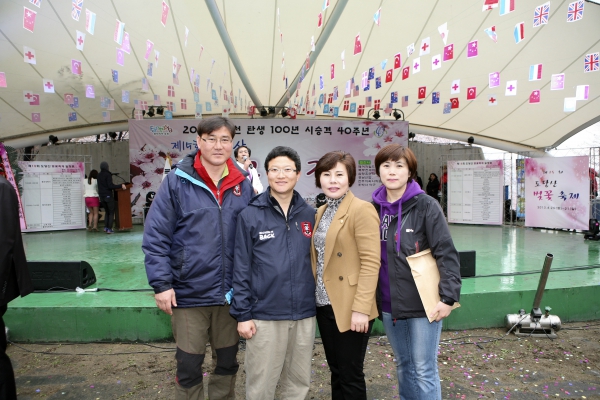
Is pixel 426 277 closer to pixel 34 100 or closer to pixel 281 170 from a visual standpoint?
pixel 281 170

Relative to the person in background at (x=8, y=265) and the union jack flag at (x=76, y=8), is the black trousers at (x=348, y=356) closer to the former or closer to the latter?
the person in background at (x=8, y=265)

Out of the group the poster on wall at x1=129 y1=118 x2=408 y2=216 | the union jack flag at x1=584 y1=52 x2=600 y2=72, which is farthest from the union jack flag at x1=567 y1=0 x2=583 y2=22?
the poster on wall at x1=129 y1=118 x2=408 y2=216

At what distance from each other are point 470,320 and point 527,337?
432 millimetres

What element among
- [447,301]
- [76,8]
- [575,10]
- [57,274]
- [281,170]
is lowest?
[57,274]

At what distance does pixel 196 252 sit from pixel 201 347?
17.5 inches

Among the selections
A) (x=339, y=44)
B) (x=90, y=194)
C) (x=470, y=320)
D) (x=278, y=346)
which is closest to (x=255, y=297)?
(x=278, y=346)

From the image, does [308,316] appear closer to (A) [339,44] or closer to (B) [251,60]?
(A) [339,44]

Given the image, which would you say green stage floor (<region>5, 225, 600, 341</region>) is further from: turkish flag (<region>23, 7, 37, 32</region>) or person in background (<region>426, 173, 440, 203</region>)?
person in background (<region>426, 173, 440, 203</region>)

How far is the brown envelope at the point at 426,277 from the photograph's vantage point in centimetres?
153

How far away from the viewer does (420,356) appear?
1.56m

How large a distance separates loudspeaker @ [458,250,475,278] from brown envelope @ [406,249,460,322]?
2.28 meters

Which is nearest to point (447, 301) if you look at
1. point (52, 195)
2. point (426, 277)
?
point (426, 277)

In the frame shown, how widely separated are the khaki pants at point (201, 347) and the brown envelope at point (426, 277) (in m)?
0.87

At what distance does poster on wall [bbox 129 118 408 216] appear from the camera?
9141mm
